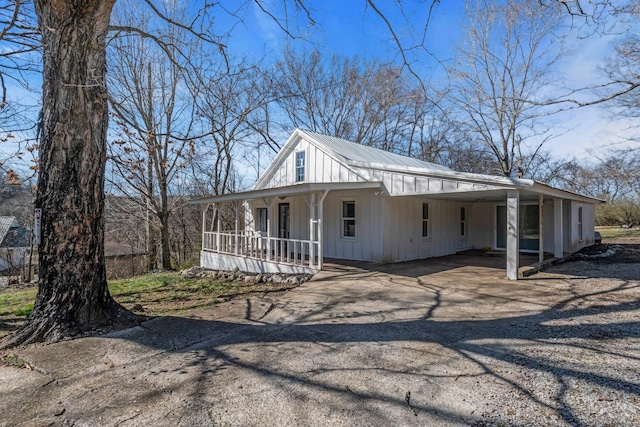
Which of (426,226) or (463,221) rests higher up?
(463,221)

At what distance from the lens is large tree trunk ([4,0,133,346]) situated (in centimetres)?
445

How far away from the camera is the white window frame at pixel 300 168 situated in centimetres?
1353

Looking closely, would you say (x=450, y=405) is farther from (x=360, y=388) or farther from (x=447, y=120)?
(x=447, y=120)

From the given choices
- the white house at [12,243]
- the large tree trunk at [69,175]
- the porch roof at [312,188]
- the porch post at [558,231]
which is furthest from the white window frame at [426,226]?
the white house at [12,243]

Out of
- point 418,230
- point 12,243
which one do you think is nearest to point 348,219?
point 418,230

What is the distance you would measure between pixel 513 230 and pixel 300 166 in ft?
27.0

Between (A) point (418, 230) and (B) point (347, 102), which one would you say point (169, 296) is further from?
(B) point (347, 102)

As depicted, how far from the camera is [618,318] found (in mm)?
5121

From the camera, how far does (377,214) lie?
35.4 ft

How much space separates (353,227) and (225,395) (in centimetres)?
892

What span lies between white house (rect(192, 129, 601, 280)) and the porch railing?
0.15 feet

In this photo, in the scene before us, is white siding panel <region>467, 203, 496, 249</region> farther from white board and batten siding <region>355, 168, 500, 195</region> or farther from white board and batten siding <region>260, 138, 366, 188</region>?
white board and batten siding <region>260, 138, 366, 188</region>

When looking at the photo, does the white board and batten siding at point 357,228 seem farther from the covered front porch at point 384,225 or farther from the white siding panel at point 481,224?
the white siding panel at point 481,224

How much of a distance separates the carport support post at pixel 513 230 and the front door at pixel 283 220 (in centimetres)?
798
